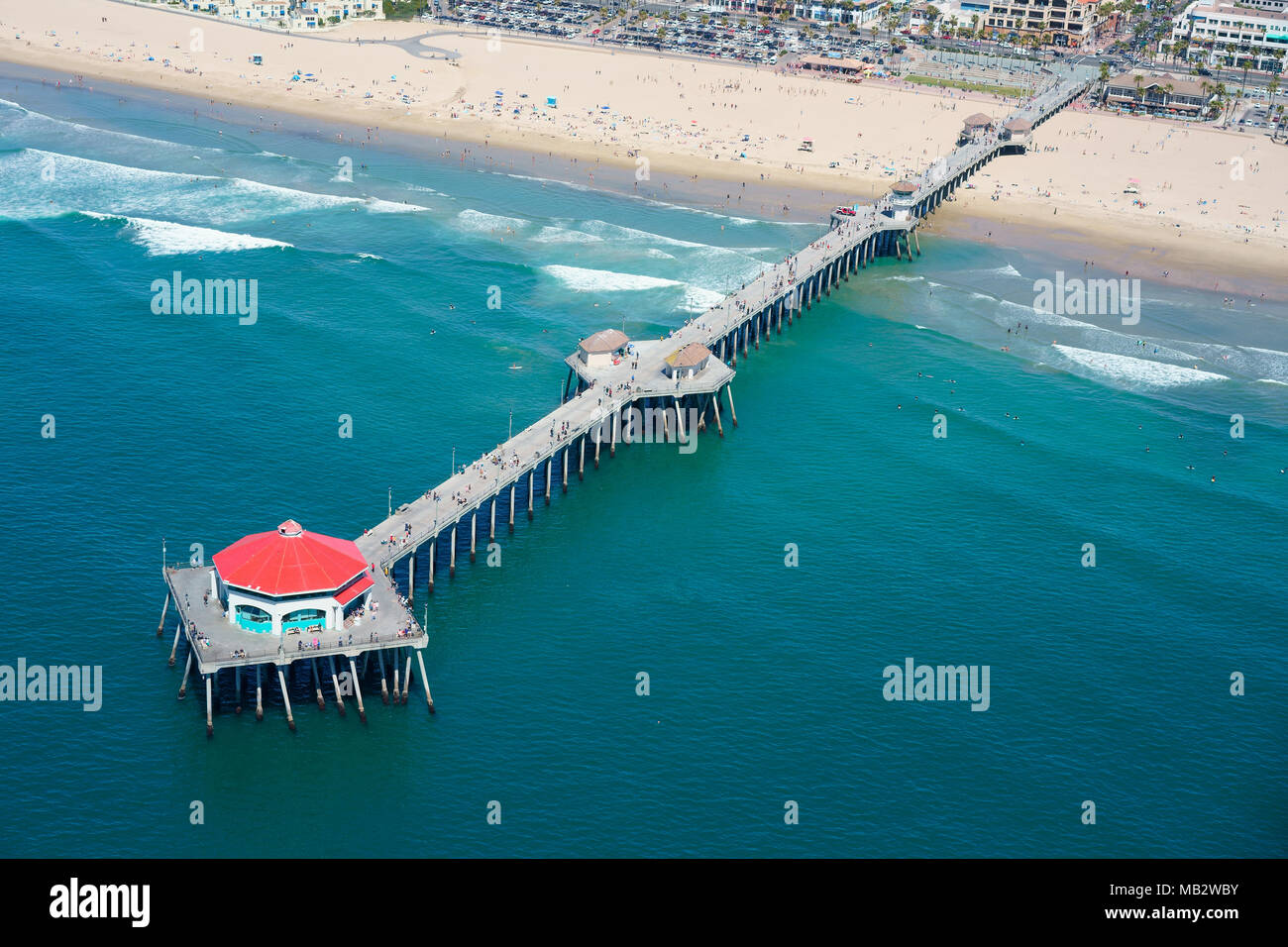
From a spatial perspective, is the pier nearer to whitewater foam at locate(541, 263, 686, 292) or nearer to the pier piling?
the pier piling

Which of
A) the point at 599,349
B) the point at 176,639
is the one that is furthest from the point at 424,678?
the point at 599,349

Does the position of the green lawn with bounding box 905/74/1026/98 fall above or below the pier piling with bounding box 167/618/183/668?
above

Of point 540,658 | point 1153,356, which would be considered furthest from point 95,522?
point 1153,356

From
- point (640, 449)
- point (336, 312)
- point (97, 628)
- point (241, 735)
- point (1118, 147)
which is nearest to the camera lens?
point (241, 735)

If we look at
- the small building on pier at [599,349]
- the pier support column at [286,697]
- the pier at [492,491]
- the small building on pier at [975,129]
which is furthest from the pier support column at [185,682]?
the small building on pier at [975,129]

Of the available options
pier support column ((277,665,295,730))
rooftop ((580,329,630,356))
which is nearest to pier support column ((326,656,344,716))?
pier support column ((277,665,295,730))
